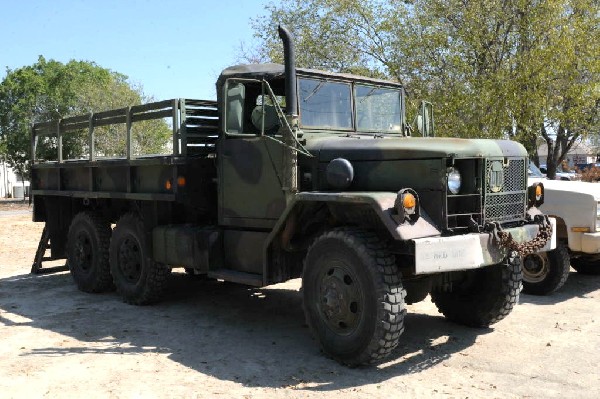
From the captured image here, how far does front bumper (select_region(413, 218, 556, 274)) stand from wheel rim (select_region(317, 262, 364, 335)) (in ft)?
2.06

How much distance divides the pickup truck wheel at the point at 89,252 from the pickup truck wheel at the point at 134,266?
43cm

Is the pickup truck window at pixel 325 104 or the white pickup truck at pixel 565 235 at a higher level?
the pickup truck window at pixel 325 104

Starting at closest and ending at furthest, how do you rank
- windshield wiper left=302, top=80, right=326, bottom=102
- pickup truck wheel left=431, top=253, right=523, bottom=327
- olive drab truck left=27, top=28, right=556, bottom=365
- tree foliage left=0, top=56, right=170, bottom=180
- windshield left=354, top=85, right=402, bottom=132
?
olive drab truck left=27, top=28, right=556, bottom=365
pickup truck wheel left=431, top=253, right=523, bottom=327
windshield wiper left=302, top=80, right=326, bottom=102
windshield left=354, top=85, right=402, bottom=132
tree foliage left=0, top=56, right=170, bottom=180

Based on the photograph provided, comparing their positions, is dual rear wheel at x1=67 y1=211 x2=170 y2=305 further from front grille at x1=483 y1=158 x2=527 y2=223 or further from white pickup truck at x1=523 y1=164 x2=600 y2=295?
white pickup truck at x1=523 y1=164 x2=600 y2=295

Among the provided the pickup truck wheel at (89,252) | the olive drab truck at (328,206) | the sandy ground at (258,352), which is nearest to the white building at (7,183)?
the pickup truck wheel at (89,252)

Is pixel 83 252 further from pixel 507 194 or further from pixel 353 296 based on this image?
pixel 507 194

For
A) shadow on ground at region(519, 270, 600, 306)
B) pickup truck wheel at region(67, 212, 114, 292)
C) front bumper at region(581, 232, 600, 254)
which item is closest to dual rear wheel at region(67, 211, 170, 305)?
pickup truck wheel at region(67, 212, 114, 292)

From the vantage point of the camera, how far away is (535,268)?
8.10 metres

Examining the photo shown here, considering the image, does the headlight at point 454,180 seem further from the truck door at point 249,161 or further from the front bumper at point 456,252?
the truck door at point 249,161

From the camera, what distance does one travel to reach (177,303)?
787 centimetres

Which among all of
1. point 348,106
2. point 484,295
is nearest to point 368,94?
point 348,106

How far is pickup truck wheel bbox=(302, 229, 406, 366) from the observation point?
4.95 meters

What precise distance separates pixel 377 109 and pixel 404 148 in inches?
60.3

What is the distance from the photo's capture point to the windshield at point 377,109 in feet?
21.6
